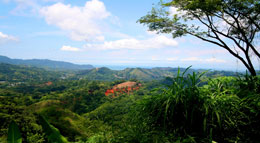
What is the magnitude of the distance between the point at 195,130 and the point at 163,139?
2.14 ft

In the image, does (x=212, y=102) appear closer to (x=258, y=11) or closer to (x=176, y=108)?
(x=176, y=108)

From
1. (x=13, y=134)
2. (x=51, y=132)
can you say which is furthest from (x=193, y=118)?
(x=13, y=134)

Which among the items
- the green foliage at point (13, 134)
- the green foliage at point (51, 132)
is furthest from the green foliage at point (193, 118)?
the green foliage at point (13, 134)

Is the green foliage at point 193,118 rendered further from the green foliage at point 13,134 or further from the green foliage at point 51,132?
the green foliage at point 13,134

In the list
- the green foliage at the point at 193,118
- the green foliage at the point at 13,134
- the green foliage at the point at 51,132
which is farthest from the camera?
the green foliage at the point at 193,118

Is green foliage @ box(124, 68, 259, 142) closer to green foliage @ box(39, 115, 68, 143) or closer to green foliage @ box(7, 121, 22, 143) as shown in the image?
green foliage @ box(39, 115, 68, 143)

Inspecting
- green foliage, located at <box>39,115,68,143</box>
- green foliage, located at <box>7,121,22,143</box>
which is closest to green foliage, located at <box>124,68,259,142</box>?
green foliage, located at <box>39,115,68,143</box>

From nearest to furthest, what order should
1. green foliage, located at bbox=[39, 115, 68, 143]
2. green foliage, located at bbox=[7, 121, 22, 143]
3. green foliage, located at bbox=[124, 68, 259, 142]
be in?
green foliage, located at bbox=[7, 121, 22, 143] < green foliage, located at bbox=[39, 115, 68, 143] < green foliage, located at bbox=[124, 68, 259, 142]

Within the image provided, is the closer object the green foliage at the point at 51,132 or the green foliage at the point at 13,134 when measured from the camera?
the green foliage at the point at 13,134

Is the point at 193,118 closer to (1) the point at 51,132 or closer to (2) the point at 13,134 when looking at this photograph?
(1) the point at 51,132

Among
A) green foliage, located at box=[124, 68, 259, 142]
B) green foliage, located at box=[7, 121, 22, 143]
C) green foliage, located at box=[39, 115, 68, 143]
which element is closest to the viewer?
green foliage, located at box=[7, 121, 22, 143]

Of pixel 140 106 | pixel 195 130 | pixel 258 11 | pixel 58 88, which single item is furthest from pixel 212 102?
pixel 58 88

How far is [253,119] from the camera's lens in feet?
7.52

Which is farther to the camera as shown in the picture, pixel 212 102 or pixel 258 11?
pixel 258 11
